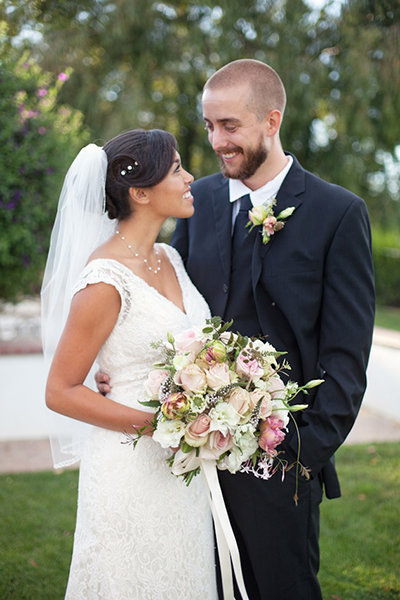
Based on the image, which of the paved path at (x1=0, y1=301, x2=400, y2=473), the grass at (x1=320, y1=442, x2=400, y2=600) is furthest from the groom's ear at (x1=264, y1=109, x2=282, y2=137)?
the paved path at (x1=0, y1=301, x2=400, y2=473)

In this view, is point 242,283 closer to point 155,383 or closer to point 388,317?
point 155,383

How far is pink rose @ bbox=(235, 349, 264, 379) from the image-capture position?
2.10m

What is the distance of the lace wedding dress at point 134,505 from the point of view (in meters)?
2.52

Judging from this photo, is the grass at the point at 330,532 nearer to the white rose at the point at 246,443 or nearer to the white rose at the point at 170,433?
the white rose at the point at 246,443

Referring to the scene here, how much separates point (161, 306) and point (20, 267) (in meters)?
5.15

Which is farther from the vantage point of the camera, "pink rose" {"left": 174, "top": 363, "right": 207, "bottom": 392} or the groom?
the groom

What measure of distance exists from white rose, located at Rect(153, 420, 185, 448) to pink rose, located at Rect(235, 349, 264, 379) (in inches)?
10.2

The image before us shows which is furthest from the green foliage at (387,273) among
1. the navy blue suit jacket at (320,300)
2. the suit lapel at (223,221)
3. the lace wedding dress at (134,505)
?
the lace wedding dress at (134,505)

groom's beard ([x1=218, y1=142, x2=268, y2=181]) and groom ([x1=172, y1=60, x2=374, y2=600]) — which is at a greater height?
groom's beard ([x1=218, y1=142, x2=268, y2=181])

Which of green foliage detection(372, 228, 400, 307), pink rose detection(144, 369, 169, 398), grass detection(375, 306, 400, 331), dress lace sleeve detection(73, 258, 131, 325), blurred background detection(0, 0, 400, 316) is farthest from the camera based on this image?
green foliage detection(372, 228, 400, 307)

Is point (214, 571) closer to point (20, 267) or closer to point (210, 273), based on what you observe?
point (210, 273)

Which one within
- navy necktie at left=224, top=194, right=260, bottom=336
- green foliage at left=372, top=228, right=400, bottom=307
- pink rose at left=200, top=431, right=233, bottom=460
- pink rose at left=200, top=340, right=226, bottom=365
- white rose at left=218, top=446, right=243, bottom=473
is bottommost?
green foliage at left=372, top=228, right=400, bottom=307

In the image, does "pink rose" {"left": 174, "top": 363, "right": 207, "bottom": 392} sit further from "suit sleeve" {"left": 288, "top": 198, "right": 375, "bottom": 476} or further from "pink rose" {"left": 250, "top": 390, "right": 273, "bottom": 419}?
"suit sleeve" {"left": 288, "top": 198, "right": 375, "bottom": 476}

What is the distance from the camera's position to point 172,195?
2.73 metres
